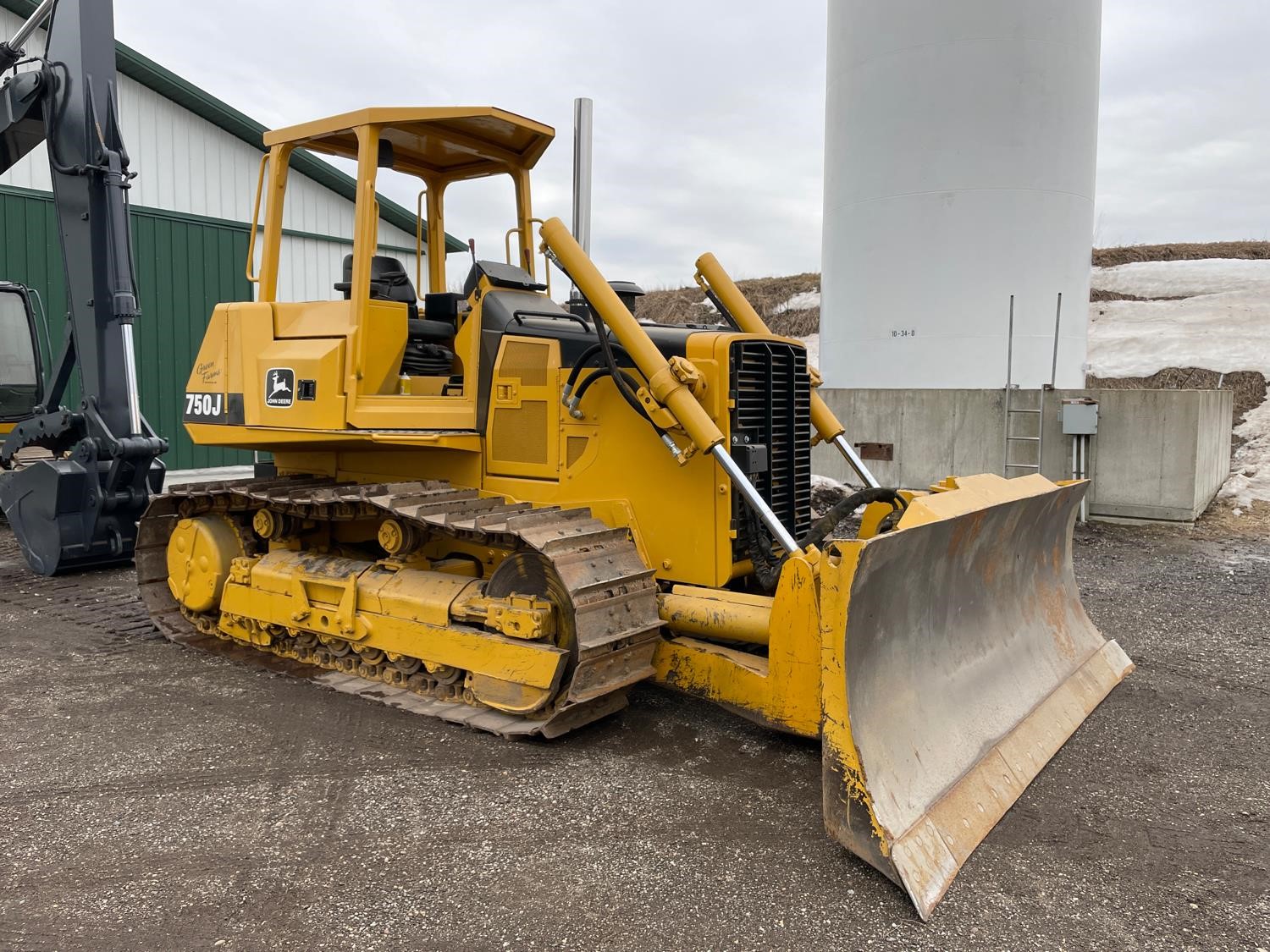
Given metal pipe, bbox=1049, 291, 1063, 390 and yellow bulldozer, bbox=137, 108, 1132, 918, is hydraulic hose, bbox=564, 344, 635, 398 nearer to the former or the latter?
yellow bulldozer, bbox=137, 108, 1132, 918

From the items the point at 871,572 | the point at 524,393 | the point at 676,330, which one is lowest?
the point at 871,572

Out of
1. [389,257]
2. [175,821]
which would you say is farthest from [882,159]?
[175,821]

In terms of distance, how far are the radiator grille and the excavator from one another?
5591 millimetres

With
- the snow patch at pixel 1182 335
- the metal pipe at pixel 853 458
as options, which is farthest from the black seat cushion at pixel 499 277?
the snow patch at pixel 1182 335

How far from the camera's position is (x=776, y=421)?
494 cm

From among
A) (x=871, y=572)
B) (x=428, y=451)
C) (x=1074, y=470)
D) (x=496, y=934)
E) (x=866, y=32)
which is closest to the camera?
(x=496, y=934)

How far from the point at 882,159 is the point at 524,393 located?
32.1 feet

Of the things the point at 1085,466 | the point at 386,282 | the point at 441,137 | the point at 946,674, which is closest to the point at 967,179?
the point at 1085,466

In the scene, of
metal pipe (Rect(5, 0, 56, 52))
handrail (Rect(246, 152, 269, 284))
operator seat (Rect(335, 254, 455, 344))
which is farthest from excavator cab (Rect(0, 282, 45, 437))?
operator seat (Rect(335, 254, 455, 344))

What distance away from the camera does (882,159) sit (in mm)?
13125

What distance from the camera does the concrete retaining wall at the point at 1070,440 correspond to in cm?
1015

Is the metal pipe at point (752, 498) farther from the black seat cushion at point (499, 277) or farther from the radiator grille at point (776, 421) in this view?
the black seat cushion at point (499, 277)

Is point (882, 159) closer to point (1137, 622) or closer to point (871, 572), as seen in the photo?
point (1137, 622)

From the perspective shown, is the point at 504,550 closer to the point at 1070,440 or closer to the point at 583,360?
the point at 583,360
